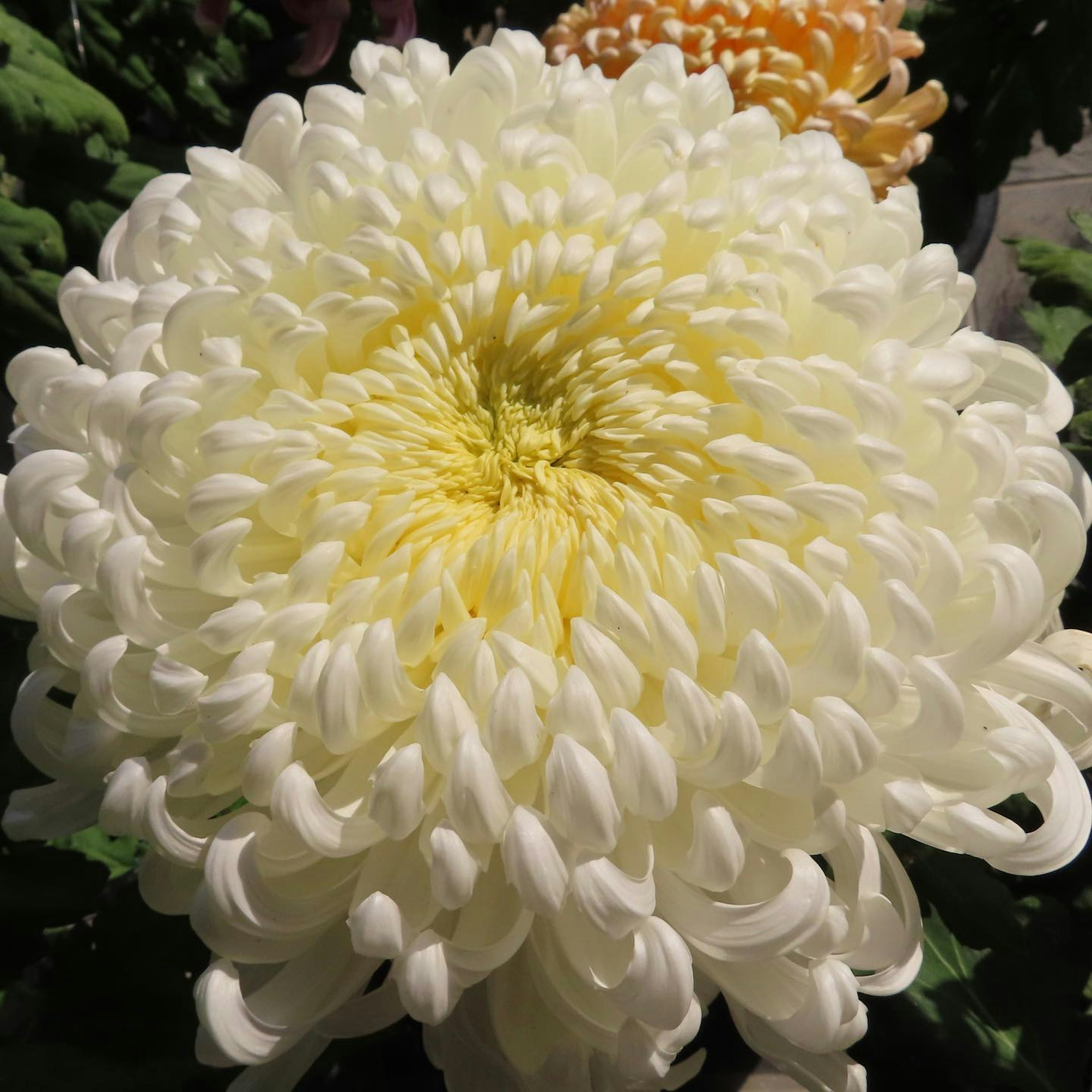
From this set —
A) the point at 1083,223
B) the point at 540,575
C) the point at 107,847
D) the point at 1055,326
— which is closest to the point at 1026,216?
the point at 1055,326

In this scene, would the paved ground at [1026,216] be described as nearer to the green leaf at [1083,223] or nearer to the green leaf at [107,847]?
the green leaf at [1083,223]

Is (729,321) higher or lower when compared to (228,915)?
higher

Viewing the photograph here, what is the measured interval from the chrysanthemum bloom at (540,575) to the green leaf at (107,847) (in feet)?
0.95

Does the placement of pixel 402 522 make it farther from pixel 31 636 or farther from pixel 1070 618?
pixel 1070 618

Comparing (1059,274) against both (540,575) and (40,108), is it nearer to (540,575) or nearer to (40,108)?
(540,575)

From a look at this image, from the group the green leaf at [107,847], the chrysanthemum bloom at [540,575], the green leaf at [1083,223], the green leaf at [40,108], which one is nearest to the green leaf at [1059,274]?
the green leaf at [1083,223]

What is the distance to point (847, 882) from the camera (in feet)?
1.92

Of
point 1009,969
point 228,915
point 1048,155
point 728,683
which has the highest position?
point 1048,155

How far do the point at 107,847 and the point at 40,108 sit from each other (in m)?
0.70

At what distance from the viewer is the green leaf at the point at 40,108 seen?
36.2 inches

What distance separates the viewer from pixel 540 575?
633 mm

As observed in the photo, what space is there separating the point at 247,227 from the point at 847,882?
0.57 metres

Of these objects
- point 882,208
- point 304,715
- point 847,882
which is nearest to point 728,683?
point 847,882

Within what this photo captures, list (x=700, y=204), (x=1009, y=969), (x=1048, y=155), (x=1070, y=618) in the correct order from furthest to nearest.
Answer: (x=1048, y=155) < (x=1070, y=618) < (x=1009, y=969) < (x=700, y=204)
